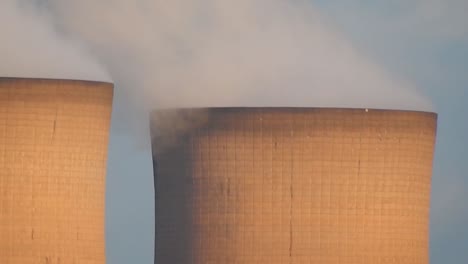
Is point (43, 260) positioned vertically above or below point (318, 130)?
below

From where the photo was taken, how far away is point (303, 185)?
27.3 metres

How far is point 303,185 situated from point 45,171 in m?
3.01

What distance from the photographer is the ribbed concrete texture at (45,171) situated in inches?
1031

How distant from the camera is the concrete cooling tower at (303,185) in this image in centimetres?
2727

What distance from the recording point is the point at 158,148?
28.2 m

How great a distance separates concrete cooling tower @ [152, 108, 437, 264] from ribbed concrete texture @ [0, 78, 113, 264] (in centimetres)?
156

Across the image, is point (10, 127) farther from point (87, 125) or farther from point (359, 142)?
point (359, 142)

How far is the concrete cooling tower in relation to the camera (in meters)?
27.3

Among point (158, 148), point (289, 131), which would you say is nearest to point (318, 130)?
point (289, 131)

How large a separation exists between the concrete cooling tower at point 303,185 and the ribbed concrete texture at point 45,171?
156cm

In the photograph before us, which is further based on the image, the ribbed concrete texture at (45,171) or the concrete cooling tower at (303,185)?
the concrete cooling tower at (303,185)

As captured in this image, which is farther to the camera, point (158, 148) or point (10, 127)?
point (158, 148)

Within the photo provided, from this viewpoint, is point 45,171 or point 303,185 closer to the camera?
point 45,171

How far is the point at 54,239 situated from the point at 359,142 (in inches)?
146
